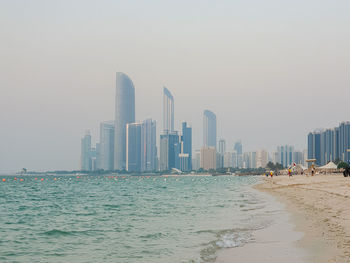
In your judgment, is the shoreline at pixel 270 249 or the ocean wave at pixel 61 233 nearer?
the shoreline at pixel 270 249

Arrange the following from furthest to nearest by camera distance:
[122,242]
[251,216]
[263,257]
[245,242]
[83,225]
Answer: [251,216] → [83,225] → [122,242] → [245,242] → [263,257]

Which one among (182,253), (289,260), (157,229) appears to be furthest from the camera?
(157,229)

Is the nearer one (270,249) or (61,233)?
(270,249)

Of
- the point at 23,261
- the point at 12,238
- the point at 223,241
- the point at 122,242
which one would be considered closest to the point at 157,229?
the point at 122,242

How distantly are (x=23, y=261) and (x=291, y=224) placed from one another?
433 inches

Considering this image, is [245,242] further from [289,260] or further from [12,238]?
[12,238]

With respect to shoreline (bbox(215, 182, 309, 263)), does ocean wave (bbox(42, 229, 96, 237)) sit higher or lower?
lower

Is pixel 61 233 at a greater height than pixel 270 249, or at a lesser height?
lesser

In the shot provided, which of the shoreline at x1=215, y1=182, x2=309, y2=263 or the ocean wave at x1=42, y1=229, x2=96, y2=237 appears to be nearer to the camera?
the shoreline at x1=215, y1=182, x2=309, y2=263

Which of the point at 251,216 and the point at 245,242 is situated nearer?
the point at 245,242

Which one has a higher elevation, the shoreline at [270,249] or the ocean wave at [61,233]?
the shoreline at [270,249]

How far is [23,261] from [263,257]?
7.12 metres

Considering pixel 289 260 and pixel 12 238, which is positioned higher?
pixel 289 260

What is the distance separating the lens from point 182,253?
12.9 meters
